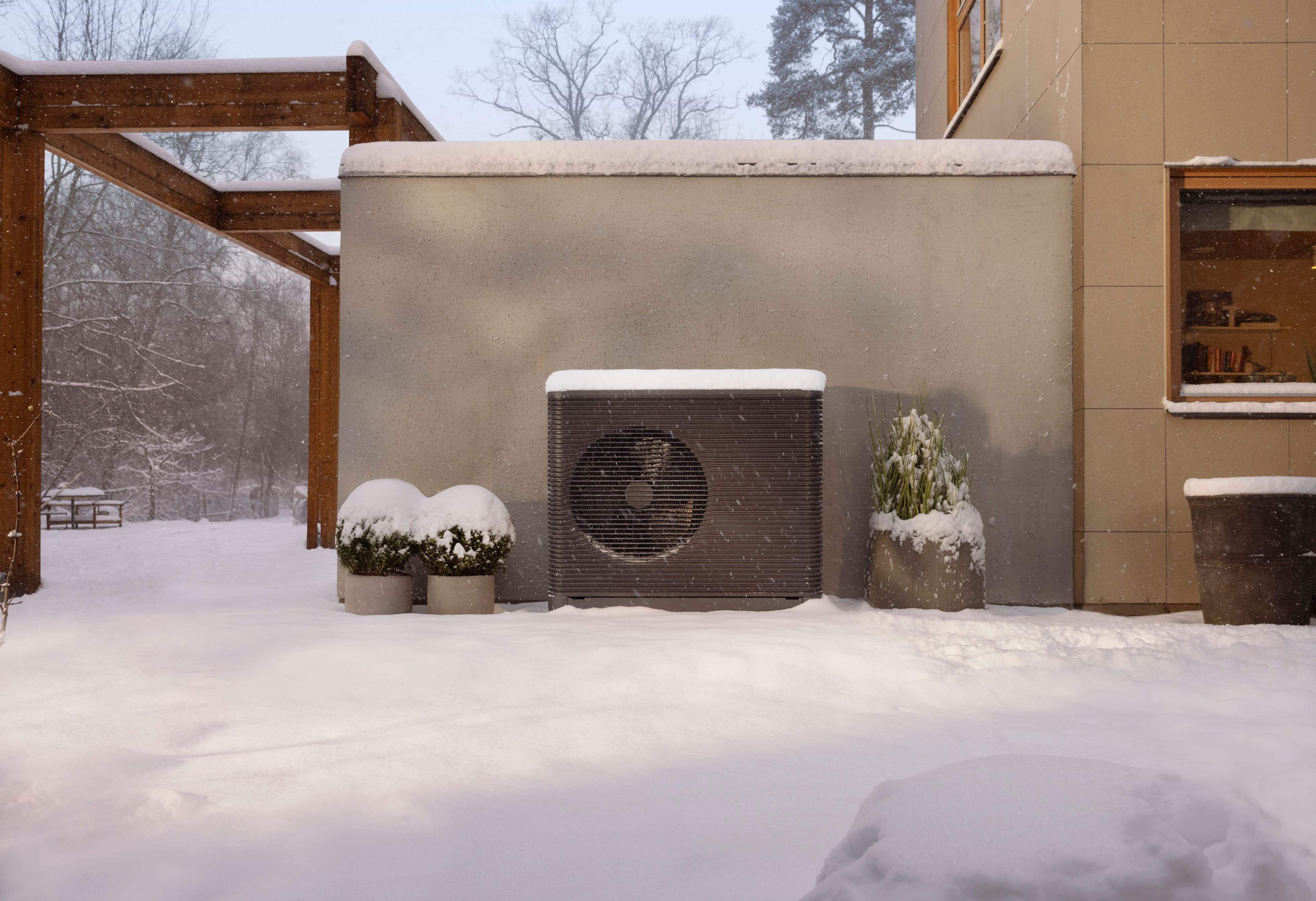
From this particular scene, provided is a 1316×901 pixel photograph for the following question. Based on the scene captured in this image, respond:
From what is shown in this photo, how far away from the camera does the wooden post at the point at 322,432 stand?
8.80 m

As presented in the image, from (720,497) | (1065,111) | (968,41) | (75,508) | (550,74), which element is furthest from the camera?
(550,74)

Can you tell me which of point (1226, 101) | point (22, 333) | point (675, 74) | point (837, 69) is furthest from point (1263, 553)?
point (675, 74)

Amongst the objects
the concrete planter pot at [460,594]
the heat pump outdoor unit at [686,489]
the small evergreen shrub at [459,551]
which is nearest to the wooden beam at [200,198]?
the small evergreen shrub at [459,551]

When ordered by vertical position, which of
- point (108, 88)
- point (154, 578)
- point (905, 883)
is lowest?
point (154, 578)

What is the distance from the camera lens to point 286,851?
1.52m

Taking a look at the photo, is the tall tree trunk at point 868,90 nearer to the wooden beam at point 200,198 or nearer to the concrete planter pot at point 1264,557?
the wooden beam at point 200,198

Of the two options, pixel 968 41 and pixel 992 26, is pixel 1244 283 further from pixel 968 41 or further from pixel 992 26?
pixel 968 41

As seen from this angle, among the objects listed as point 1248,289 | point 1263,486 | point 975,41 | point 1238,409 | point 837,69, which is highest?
point 837,69

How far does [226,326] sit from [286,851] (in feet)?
55.6

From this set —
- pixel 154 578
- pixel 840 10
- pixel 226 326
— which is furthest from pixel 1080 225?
pixel 226 326

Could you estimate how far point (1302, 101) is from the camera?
13.6 ft

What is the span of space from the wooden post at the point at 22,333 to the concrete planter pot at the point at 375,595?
2.21 metres

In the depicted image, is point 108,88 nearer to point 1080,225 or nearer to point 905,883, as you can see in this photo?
point 1080,225

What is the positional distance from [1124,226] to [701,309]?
202 cm
